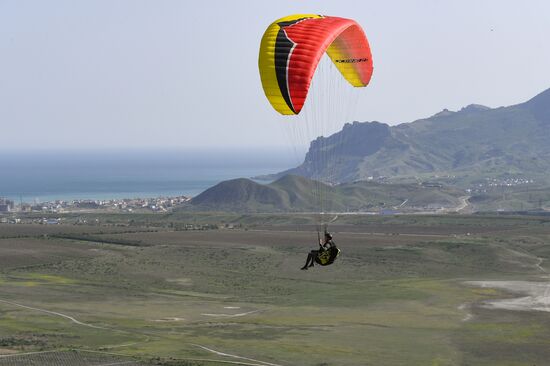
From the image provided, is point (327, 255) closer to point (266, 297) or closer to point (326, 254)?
point (326, 254)

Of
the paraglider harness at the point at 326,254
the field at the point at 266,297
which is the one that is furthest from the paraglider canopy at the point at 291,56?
the field at the point at 266,297

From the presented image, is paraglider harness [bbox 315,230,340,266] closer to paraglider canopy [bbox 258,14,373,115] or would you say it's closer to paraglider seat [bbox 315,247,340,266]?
paraglider seat [bbox 315,247,340,266]

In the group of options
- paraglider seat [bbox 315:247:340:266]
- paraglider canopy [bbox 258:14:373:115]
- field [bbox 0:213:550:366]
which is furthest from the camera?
field [bbox 0:213:550:366]

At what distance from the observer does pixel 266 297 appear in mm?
81188

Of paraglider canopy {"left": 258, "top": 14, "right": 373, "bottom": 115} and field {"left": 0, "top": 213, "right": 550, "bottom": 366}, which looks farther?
field {"left": 0, "top": 213, "right": 550, "bottom": 366}

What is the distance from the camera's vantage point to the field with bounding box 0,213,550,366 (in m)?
56.2

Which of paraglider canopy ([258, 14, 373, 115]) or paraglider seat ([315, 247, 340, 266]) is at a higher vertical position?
paraglider canopy ([258, 14, 373, 115])

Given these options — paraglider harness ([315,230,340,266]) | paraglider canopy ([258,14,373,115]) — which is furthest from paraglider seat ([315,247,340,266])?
paraglider canopy ([258,14,373,115])

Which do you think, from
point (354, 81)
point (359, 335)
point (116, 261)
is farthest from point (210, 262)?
point (354, 81)

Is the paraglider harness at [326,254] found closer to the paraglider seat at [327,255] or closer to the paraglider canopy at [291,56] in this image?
the paraglider seat at [327,255]

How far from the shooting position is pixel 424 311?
7262cm

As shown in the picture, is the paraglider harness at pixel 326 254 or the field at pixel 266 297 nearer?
the paraglider harness at pixel 326 254

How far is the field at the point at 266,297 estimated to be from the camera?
56.2 m

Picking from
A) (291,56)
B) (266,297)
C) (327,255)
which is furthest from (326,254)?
(266,297)
